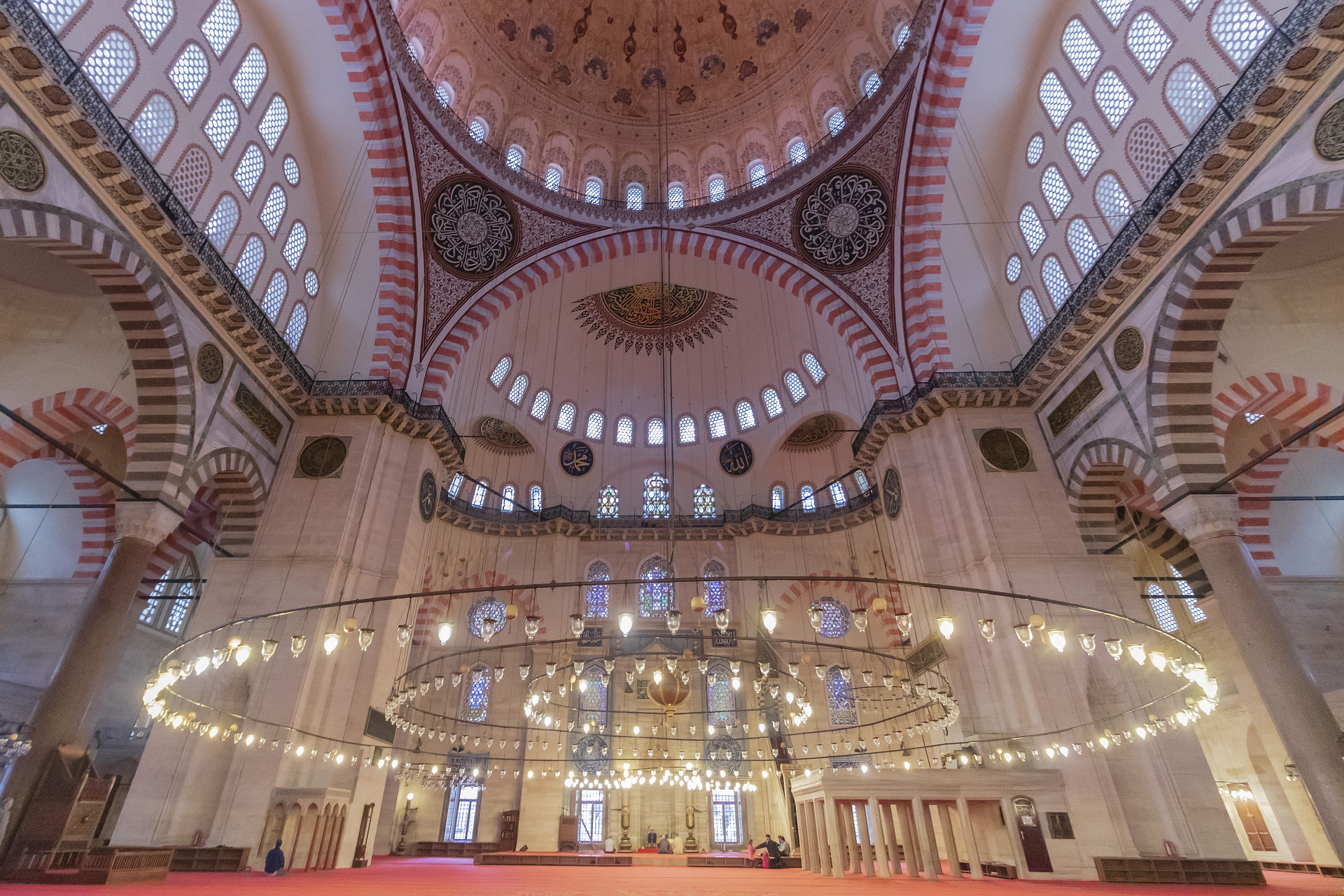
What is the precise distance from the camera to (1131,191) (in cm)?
915

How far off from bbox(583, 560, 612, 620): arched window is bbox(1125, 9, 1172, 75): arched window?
50.1 feet

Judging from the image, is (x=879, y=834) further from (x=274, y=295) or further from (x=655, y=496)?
(x=274, y=295)

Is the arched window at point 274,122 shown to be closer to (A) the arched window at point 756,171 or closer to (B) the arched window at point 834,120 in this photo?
(A) the arched window at point 756,171

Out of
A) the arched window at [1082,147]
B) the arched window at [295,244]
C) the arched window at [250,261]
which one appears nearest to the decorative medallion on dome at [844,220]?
the arched window at [1082,147]

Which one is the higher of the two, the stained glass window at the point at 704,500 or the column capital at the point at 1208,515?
the stained glass window at the point at 704,500

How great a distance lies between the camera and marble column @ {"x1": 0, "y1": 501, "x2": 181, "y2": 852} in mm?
6984

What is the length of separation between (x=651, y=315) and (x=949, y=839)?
48.7 feet

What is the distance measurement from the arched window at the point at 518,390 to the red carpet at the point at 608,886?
11.5 meters

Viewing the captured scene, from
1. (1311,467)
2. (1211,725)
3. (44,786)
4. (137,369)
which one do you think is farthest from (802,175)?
(44,786)

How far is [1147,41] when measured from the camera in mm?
8852

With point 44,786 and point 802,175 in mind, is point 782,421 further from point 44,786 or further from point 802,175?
point 44,786

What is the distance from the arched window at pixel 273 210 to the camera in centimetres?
1083

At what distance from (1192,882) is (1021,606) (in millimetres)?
3701

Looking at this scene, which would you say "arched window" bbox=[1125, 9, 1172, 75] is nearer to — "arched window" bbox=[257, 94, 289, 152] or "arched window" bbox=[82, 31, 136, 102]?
"arched window" bbox=[82, 31, 136, 102]
